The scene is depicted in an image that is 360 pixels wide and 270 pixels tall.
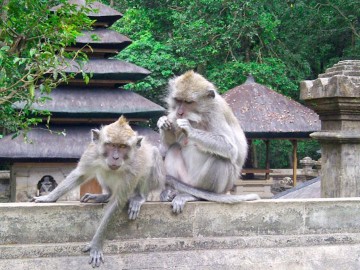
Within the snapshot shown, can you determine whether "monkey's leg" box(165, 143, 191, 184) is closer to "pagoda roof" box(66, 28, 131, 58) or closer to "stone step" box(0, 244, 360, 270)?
"stone step" box(0, 244, 360, 270)

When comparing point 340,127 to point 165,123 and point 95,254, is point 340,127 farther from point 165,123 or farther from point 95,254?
point 95,254

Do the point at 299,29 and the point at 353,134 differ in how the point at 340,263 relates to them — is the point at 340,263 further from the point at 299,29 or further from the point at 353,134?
the point at 299,29

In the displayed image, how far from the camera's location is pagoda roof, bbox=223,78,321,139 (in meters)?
16.5

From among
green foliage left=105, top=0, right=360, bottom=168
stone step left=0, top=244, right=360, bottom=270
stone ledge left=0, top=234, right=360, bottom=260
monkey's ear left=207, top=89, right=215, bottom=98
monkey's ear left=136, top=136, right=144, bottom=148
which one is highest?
green foliage left=105, top=0, right=360, bottom=168

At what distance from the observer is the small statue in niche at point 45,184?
1379 centimetres

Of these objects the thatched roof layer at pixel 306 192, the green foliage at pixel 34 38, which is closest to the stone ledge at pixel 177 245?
the green foliage at pixel 34 38

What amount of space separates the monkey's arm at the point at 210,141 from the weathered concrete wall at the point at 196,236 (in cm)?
48

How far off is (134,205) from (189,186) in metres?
0.64

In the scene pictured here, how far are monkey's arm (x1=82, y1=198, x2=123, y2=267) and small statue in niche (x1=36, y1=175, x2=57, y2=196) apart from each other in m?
9.47

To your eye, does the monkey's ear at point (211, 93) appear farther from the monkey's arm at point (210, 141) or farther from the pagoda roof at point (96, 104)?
the pagoda roof at point (96, 104)

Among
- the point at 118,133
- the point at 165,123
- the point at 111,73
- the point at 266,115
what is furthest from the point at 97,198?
the point at 266,115

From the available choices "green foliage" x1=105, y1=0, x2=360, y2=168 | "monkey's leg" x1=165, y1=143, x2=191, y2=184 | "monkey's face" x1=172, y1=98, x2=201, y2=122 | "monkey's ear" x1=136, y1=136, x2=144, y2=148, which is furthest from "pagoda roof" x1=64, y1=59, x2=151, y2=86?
"monkey's ear" x1=136, y1=136, x2=144, y2=148

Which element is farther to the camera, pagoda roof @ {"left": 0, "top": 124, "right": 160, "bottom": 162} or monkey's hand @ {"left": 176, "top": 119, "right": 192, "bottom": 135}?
pagoda roof @ {"left": 0, "top": 124, "right": 160, "bottom": 162}

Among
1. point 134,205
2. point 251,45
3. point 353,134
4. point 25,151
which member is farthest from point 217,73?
point 134,205
